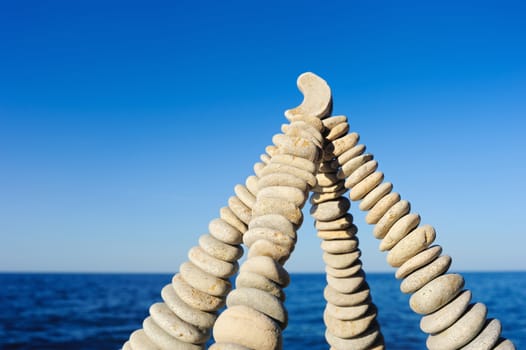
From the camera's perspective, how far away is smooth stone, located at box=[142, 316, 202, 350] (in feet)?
9.23

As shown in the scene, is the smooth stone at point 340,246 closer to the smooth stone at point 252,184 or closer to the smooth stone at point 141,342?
the smooth stone at point 252,184

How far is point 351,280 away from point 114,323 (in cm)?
1967

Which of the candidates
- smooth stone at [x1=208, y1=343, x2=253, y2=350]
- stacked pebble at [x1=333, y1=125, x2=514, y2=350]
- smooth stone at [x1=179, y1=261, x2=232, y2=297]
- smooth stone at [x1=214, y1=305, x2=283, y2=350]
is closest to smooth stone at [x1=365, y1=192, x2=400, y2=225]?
stacked pebble at [x1=333, y1=125, x2=514, y2=350]

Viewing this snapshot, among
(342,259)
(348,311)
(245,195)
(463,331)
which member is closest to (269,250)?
(245,195)

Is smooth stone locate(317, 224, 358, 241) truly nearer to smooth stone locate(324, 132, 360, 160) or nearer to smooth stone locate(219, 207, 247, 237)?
smooth stone locate(324, 132, 360, 160)

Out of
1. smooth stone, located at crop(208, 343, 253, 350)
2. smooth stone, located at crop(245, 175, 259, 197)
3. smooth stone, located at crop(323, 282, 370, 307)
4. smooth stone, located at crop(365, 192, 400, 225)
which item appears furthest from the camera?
smooth stone, located at crop(323, 282, 370, 307)

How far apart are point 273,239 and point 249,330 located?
527 millimetres

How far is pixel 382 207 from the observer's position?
10.2 ft

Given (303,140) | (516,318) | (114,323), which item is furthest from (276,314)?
(516,318)

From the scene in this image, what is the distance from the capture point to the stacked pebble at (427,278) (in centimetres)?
269

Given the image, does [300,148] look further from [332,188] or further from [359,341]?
[359,341]

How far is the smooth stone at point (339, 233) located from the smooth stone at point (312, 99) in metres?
0.94

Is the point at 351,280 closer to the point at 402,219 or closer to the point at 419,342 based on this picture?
the point at 402,219

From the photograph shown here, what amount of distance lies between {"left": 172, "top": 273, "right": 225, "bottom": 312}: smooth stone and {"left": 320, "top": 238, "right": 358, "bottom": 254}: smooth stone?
1.15 meters
